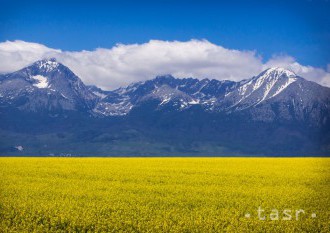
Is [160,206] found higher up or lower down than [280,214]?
lower down

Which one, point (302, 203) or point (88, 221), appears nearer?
point (88, 221)

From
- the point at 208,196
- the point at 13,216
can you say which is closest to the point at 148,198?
the point at 208,196

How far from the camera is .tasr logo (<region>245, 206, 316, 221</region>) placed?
2223 centimetres

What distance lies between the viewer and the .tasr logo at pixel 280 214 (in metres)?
22.2

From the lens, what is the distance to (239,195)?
96.9 ft

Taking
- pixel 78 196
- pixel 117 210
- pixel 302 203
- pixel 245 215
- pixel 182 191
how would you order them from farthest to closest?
1. pixel 182 191
2. pixel 78 196
3. pixel 302 203
4. pixel 117 210
5. pixel 245 215

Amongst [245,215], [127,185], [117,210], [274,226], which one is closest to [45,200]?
[117,210]

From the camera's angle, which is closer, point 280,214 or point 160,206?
point 280,214

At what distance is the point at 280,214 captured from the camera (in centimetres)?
2328

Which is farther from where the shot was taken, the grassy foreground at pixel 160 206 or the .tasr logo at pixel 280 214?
the .tasr logo at pixel 280 214

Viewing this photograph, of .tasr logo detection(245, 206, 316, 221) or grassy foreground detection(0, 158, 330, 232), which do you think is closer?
grassy foreground detection(0, 158, 330, 232)

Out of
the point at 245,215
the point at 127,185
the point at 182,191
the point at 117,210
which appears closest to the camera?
the point at 245,215

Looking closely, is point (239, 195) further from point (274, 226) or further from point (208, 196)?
point (274, 226)

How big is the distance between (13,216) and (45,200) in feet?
13.1
